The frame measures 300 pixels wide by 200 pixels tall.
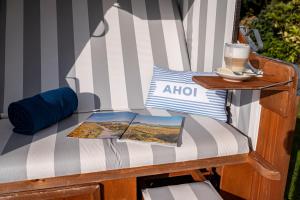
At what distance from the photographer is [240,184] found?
1.63m

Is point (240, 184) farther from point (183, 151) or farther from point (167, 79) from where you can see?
point (167, 79)

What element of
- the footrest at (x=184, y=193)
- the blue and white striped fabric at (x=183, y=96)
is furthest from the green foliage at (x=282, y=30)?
the footrest at (x=184, y=193)

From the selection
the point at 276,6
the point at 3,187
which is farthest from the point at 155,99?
the point at 276,6

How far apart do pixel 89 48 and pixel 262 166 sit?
1288mm

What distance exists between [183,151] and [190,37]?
101cm

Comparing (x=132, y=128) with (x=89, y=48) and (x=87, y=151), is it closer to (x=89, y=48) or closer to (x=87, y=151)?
(x=87, y=151)

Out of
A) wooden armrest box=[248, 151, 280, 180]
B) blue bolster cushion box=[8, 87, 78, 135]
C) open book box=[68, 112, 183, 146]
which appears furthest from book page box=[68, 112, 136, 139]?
wooden armrest box=[248, 151, 280, 180]

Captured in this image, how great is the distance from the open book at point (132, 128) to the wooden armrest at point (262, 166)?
1.31 feet

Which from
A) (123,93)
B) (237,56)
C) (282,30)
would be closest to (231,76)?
(237,56)

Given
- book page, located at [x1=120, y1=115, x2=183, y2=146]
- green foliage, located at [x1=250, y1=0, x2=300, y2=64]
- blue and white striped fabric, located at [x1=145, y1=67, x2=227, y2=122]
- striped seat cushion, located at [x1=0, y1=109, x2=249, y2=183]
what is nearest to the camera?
striped seat cushion, located at [x1=0, y1=109, x2=249, y2=183]

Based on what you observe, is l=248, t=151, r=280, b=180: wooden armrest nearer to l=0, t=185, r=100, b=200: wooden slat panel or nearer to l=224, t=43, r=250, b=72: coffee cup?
l=224, t=43, r=250, b=72: coffee cup

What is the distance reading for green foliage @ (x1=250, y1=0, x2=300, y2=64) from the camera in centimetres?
438

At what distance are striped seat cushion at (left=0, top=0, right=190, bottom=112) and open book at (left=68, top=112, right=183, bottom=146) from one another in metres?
0.27

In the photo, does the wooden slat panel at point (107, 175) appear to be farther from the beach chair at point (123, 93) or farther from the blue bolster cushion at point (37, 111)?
the blue bolster cushion at point (37, 111)
